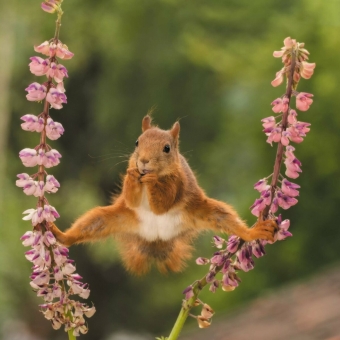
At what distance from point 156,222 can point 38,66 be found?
0.22m

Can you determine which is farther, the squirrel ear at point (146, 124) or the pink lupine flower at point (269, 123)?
the squirrel ear at point (146, 124)

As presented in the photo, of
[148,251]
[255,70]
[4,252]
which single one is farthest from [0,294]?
[148,251]

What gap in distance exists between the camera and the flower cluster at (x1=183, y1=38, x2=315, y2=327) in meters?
0.60

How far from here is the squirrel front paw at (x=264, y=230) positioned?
0.61 meters

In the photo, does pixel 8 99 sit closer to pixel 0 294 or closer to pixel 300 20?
pixel 0 294

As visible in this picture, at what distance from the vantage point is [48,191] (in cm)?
60

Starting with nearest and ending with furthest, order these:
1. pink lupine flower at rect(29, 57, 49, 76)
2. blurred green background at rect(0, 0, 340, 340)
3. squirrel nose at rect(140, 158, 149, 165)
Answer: pink lupine flower at rect(29, 57, 49, 76) < squirrel nose at rect(140, 158, 149, 165) < blurred green background at rect(0, 0, 340, 340)

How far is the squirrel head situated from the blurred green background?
1.34m

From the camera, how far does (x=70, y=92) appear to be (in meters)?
3.86

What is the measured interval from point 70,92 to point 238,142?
4.58 ft

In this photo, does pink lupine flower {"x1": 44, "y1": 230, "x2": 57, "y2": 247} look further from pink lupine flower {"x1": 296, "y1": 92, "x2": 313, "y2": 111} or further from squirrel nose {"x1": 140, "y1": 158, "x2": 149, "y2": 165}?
pink lupine flower {"x1": 296, "y1": 92, "x2": 313, "y2": 111}

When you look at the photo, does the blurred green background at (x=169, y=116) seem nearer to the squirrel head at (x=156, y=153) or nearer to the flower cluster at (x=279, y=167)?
the squirrel head at (x=156, y=153)

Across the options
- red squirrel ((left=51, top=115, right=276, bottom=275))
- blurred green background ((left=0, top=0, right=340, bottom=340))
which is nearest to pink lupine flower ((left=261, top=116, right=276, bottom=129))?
red squirrel ((left=51, top=115, right=276, bottom=275))

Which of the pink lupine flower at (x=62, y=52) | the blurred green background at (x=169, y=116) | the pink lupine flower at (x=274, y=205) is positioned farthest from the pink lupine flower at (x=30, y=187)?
the blurred green background at (x=169, y=116)
